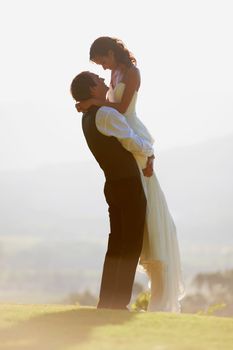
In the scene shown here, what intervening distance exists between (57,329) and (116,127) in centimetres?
238

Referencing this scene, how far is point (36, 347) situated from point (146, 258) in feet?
10.1

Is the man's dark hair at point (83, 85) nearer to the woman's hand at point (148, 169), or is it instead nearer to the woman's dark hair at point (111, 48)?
the woman's dark hair at point (111, 48)

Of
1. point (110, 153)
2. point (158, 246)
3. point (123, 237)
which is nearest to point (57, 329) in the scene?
point (123, 237)

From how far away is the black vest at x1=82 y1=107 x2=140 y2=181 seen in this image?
8547 millimetres

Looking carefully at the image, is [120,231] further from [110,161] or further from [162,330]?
[162,330]

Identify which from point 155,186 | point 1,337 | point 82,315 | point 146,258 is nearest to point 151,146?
point 155,186

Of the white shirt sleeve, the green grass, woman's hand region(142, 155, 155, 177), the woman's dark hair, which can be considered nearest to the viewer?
the green grass

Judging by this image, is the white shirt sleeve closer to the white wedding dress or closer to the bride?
the bride

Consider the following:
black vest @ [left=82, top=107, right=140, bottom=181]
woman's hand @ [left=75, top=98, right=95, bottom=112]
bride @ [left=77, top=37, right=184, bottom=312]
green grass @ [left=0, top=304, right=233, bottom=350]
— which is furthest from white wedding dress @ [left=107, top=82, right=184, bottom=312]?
green grass @ [left=0, top=304, right=233, bottom=350]

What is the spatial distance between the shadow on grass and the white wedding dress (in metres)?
1.28

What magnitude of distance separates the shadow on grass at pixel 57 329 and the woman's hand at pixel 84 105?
201 cm

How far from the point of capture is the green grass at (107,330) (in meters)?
6.23

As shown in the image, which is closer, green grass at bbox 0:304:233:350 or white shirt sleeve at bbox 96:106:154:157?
green grass at bbox 0:304:233:350

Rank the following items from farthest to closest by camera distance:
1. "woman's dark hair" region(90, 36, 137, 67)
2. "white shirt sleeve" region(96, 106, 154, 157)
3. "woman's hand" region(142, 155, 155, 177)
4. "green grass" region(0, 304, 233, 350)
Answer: "woman's hand" region(142, 155, 155, 177)
"woman's dark hair" region(90, 36, 137, 67)
"white shirt sleeve" region(96, 106, 154, 157)
"green grass" region(0, 304, 233, 350)
